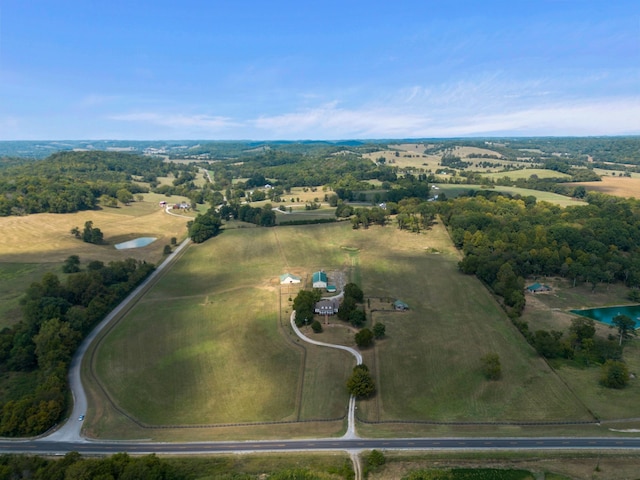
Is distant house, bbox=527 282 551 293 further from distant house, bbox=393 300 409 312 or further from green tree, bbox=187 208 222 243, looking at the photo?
green tree, bbox=187 208 222 243

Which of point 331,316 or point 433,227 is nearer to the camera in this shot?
point 331,316

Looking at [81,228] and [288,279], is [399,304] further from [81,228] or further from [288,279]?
[81,228]

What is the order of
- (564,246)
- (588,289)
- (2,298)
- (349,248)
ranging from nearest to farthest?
(2,298) → (588,289) → (564,246) → (349,248)

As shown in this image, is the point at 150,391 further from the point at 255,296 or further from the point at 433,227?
the point at 433,227

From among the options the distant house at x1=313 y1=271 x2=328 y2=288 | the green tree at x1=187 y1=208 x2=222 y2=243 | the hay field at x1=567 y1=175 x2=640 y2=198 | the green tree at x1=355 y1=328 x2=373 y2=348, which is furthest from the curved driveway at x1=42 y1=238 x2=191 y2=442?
the hay field at x1=567 y1=175 x2=640 y2=198

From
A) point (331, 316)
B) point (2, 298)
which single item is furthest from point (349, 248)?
point (2, 298)

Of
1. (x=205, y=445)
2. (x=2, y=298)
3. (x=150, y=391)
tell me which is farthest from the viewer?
(x=2, y=298)

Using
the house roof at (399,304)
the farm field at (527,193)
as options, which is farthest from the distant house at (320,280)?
the farm field at (527,193)
